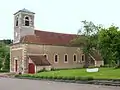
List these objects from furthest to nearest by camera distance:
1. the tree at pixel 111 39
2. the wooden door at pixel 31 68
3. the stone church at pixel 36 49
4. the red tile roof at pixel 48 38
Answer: the red tile roof at pixel 48 38
the stone church at pixel 36 49
the wooden door at pixel 31 68
the tree at pixel 111 39

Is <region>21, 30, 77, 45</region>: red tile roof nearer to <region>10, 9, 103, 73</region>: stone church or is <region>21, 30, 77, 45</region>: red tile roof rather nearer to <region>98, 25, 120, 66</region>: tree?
<region>10, 9, 103, 73</region>: stone church

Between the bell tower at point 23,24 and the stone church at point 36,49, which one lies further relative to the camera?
the bell tower at point 23,24

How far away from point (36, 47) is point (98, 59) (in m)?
16.4

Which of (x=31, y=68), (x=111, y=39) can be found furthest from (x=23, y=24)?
(x=111, y=39)

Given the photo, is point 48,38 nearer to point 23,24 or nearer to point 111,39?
point 23,24

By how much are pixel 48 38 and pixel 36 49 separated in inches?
183

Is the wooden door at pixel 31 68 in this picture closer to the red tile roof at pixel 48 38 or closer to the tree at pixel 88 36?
the red tile roof at pixel 48 38

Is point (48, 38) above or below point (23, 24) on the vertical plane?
below

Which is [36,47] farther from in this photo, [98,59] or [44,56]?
[98,59]

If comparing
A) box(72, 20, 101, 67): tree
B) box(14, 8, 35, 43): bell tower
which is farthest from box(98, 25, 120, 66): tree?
box(14, 8, 35, 43): bell tower

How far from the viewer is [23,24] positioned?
176 ft

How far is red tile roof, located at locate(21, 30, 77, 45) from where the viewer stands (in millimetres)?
52906

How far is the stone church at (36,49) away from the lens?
51625 millimetres

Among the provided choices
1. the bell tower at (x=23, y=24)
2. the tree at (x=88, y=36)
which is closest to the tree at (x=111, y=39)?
the tree at (x=88, y=36)
